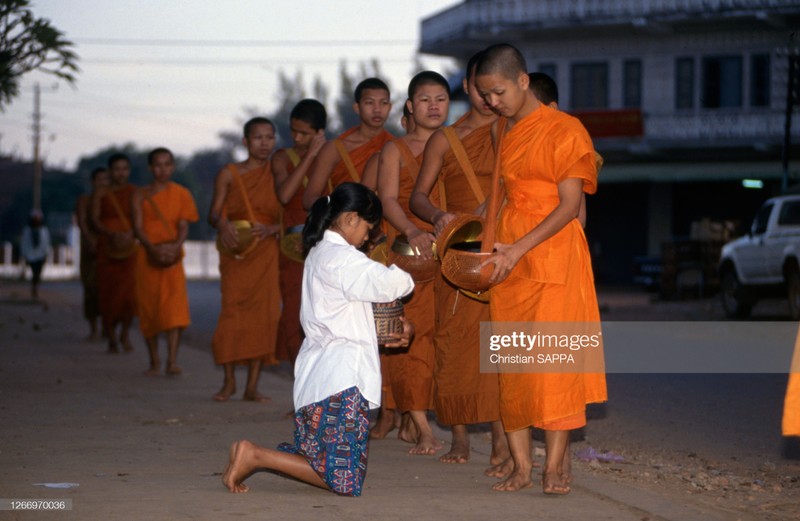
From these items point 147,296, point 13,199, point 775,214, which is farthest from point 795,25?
point 13,199

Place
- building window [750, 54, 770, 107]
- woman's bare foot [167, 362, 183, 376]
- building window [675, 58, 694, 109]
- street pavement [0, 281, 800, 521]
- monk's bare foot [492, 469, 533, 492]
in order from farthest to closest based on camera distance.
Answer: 1. building window [675, 58, 694, 109]
2. building window [750, 54, 770, 107]
3. woman's bare foot [167, 362, 183, 376]
4. monk's bare foot [492, 469, 533, 492]
5. street pavement [0, 281, 800, 521]

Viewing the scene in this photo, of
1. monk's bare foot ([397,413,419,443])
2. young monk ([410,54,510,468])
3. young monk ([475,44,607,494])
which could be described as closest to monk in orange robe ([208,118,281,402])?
monk's bare foot ([397,413,419,443])

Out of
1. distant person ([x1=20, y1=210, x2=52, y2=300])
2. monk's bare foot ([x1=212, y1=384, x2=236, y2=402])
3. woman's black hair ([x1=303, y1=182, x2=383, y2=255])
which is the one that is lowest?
monk's bare foot ([x1=212, y1=384, x2=236, y2=402])

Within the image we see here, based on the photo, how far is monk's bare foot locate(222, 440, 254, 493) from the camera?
5703 mm

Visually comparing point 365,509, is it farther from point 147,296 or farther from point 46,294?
point 46,294

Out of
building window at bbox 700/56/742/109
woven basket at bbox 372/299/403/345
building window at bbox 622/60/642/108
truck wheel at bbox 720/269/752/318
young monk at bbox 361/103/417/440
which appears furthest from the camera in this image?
building window at bbox 622/60/642/108

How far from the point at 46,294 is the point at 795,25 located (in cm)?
1920

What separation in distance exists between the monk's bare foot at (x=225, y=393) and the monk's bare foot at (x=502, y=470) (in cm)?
367

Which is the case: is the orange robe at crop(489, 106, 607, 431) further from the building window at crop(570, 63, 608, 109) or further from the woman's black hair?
the building window at crop(570, 63, 608, 109)

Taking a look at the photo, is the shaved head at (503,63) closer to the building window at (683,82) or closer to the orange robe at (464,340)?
the orange robe at (464,340)

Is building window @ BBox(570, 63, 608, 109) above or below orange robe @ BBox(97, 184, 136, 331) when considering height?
above

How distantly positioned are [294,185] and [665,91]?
26.3 metres

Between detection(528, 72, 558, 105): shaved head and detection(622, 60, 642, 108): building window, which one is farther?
detection(622, 60, 642, 108): building window

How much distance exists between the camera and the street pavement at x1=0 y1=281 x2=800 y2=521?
5457 millimetres
